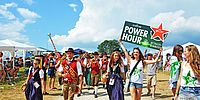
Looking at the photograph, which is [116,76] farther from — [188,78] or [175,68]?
[188,78]

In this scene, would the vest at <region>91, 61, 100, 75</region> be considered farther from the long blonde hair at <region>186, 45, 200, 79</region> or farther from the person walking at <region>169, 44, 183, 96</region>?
the long blonde hair at <region>186, 45, 200, 79</region>

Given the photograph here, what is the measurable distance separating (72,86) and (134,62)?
5.54ft

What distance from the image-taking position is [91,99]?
39.8 feet

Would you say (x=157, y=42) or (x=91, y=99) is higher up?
(x=157, y=42)

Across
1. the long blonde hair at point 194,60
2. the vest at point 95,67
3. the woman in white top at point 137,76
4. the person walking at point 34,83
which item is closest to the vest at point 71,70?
the person walking at point 34,83

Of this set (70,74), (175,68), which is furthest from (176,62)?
(70,74)

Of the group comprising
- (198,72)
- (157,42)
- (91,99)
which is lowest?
(91,99)

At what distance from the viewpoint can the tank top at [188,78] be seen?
5703 millimetres

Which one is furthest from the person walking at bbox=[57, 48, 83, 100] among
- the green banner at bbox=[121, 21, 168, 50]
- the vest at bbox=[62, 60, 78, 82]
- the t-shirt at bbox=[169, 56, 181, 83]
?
the t-shirt at bbox=[169, 56, 181, 83]

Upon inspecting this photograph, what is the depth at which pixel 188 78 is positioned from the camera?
575cm

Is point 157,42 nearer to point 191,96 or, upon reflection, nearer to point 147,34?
point 147,34

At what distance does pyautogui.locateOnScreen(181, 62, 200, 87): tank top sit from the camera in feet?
18.7

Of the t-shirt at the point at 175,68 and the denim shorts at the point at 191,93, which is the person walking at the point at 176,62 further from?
the denim shorts at the point at 191,93

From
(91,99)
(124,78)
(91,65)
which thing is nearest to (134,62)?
(124,78)
